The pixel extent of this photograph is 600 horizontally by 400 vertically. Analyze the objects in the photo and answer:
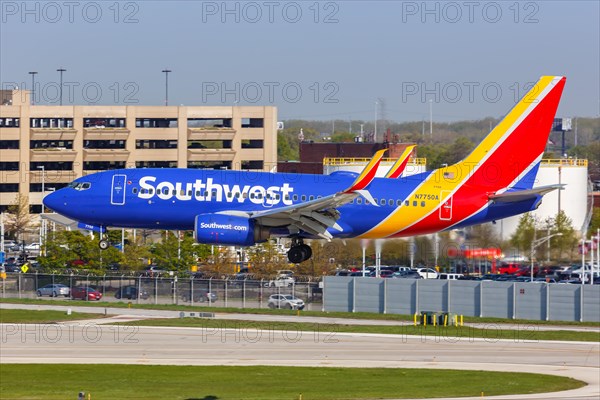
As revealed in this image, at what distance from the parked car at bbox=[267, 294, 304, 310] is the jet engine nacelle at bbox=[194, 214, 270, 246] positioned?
40746mm

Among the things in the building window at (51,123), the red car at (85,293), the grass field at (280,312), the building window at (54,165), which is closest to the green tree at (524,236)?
the grass field at (280,312)

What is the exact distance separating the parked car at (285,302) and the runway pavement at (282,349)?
49.7 ft

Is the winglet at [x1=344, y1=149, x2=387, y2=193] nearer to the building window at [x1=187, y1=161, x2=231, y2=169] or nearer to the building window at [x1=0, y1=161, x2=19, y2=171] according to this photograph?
the building window at [x1=187, y1=161, x2=231, y2=169]

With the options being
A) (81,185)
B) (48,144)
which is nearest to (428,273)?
(81,185)

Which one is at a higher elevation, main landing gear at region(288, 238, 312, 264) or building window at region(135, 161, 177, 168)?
building window at region(135, 161, 177, 168)

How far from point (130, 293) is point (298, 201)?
45441mm

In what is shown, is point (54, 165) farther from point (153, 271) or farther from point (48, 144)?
point (153, 271)

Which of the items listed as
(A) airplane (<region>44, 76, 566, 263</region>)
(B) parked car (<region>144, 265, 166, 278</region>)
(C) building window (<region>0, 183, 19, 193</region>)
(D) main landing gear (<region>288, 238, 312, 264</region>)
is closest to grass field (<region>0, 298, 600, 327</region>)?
(B) parked car (<region>144, 265, 166, 278</region>)

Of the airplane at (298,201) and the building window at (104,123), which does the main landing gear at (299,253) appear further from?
the building window at (104,123)

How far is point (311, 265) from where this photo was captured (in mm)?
111562

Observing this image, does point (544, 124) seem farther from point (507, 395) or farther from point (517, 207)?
point (507, 395)

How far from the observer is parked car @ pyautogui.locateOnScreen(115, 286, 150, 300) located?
10244 centimetres

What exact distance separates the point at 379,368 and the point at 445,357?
6981mm

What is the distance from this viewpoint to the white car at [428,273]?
4232 inches
